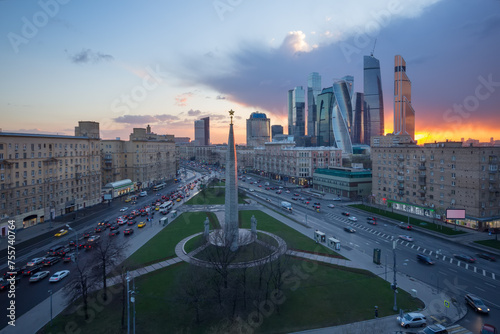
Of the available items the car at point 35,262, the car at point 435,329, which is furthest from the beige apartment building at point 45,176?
the car at point 435,329

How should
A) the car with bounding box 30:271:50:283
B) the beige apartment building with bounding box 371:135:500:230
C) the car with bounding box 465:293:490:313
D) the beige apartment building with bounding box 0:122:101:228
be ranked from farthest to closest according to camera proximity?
the beige apartment building with bounding box 0:122:101:228
the beige apartment building with bounding box 371:135:500:230
the car with bounding box 30:271:50:283
the car with bounding box 465:293:490:313

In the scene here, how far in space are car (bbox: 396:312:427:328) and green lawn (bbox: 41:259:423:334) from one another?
5.34ft

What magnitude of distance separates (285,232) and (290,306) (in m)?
24.9

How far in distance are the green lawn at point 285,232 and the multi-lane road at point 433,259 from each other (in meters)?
5.15

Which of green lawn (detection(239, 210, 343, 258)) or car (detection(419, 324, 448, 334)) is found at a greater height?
green lawn (detection(239, 210, 343, 258))

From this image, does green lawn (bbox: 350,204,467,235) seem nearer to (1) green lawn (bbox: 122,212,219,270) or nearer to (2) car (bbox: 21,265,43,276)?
(1) green lawn (bbox: 122,212,219,270)

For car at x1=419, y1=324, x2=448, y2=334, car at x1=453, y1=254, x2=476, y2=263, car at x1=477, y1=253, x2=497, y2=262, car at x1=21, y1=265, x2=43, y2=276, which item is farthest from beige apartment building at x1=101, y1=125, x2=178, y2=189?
Answer: car at x1=477, y1=253, x2=497, y2=262

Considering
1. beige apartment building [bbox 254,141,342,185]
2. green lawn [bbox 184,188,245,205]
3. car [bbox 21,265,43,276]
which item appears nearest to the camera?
car [bbox 21,265,43,276]

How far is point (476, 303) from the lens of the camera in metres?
27.1

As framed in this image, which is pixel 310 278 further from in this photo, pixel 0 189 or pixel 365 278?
pixel 0 189

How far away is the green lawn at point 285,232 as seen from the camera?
144 ft

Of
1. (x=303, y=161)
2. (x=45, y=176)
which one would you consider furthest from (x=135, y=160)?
(x=303, y=161)

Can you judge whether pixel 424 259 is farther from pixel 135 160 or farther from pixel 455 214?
pixel 135 160

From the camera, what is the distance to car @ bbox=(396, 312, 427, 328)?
24688 mm
